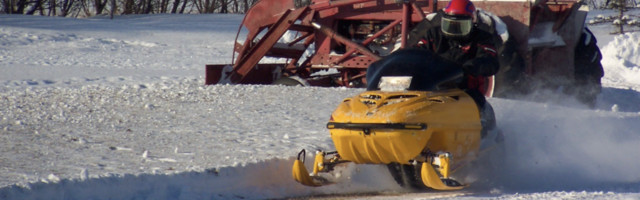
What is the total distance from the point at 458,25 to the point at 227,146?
2.34 metres

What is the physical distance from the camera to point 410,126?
6590 mm

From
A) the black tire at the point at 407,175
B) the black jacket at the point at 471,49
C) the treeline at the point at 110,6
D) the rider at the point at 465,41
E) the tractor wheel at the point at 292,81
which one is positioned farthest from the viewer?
the treeline at the point at 110,6

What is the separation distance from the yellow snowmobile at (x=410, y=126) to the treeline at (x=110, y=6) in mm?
31548

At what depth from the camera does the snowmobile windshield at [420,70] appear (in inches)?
284

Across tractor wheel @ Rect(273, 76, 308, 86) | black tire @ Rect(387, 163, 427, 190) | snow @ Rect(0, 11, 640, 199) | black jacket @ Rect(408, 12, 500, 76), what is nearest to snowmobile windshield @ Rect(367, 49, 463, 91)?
black jacket @ Rect(408, 12, 500, 76)

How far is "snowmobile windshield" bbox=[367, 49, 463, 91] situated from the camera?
23.7ft

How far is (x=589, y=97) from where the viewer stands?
14555 mm

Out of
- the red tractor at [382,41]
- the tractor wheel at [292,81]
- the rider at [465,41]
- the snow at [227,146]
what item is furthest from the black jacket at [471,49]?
the tractor wheel at [292,81]

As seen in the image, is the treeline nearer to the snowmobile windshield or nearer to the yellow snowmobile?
the snowmobile windshield

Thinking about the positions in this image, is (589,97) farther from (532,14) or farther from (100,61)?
(100,61)

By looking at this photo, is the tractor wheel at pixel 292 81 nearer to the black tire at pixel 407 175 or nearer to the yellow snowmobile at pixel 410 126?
the yellow snowmobile at pixel 410 126

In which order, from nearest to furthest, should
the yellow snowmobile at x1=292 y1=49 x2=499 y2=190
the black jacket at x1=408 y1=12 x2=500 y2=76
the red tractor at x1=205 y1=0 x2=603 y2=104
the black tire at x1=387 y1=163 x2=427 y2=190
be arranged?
1. the yellow snowmobile at x1=292 y1=49 x2=499 y2=190
2. the black tire at x1=387 y1=163 x2=427 y2=190
3. the black jacket at x1=408 y1=12 x2=500 y2=76
4. the red tractor at x1=205 y1=0 x2=603 y2=104

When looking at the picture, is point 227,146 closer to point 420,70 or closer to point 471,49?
point 420,70

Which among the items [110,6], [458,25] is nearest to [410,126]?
[458,25]
